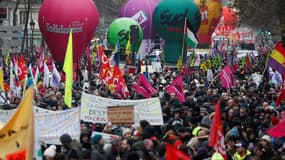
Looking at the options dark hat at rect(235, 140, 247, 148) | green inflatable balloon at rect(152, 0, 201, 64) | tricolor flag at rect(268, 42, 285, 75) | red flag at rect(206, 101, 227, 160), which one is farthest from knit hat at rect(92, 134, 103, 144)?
green inflatable balloon at rect(152, 0, 201, 64)

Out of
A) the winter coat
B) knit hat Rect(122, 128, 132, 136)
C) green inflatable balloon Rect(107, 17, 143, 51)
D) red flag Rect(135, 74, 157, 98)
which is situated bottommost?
the winter coat

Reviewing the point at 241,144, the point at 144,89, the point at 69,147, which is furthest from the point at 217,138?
the point at 144,89

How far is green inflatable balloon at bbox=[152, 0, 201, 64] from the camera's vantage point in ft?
162

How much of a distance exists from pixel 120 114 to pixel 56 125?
6.42 feet

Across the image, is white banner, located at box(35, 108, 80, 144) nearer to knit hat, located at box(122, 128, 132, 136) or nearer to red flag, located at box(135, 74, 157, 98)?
knit hat, located at box(122, 128, 132, 136)

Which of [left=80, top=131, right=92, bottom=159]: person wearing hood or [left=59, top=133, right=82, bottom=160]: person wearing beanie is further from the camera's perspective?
[left=80, top=131, right=92, bottom=159]: person wearing hood

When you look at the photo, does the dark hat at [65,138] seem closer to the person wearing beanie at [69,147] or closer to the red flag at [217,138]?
the person wearing beanie at [69,147]

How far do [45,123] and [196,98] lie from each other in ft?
28.2

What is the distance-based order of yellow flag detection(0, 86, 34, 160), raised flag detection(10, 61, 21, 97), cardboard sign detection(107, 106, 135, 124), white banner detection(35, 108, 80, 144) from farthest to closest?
1. raised flag detection(10, 61, 21, 97)
2. cardboard sign detection(107, 106, 135, 124)
3. white banner detection(35, 108, 80, 144)
4. yellow flag detection(0, 86, 34, 160)

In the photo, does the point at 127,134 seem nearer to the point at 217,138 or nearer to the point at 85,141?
the point at 85,141

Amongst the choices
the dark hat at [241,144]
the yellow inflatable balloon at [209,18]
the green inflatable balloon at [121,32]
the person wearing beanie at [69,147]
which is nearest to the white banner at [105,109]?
the dark hat at [241,144]

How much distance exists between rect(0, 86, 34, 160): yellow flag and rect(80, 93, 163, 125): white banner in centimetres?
612

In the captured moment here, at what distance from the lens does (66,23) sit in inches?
1623

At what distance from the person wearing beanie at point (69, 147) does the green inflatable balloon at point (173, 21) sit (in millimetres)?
35181
